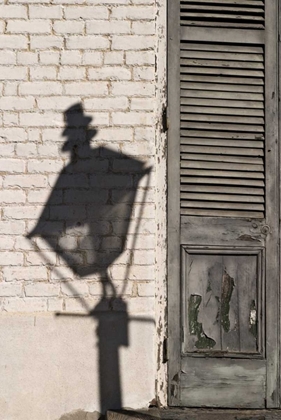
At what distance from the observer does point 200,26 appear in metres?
4.62

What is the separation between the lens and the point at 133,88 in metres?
4.50

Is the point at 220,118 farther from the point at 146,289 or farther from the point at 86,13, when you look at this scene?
the point at 146,289

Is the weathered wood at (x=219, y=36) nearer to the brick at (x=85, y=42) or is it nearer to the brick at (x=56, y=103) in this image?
the brick at (x=85, y=42)

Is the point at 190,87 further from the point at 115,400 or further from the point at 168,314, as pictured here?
the point at 115,400

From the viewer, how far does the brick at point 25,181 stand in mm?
4477

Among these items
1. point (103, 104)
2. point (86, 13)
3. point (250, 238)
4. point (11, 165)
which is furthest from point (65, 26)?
point (250, 238)

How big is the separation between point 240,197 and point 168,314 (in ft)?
2.91

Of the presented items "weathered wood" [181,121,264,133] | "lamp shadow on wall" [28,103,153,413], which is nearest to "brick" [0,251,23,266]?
"lamp shadow on wall" [28,103,153,413]

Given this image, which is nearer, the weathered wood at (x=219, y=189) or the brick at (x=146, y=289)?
the brick at (x=146, y=289)

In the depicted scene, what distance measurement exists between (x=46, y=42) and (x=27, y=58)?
159mm

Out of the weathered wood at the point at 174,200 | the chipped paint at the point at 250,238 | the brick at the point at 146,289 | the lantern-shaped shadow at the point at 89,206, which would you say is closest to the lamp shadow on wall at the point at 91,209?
the lantern-shaped shadow at the point at 89,206

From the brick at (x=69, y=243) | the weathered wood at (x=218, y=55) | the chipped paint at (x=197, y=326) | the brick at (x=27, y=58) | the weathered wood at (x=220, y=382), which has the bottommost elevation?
the weathered wood at (x=220, y=382)

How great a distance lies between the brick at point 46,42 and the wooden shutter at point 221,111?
2.63ft

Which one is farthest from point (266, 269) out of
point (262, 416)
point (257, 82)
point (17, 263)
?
point (17, 263)
